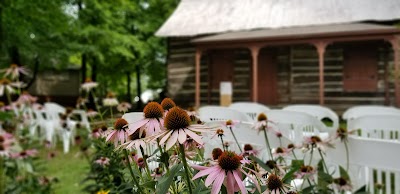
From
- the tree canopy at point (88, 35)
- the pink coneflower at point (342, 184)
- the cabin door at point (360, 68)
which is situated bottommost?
the pink coneflower at point (342, 184)

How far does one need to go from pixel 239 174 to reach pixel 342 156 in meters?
1.26

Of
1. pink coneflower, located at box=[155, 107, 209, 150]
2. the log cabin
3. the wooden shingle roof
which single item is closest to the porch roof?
the log cabin

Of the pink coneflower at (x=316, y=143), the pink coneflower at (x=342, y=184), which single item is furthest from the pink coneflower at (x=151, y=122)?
the pink coneflower at (x=342, y=184)

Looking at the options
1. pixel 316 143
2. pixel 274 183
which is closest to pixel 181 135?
pixel 274 183

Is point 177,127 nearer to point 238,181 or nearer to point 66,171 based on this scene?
point 238,181

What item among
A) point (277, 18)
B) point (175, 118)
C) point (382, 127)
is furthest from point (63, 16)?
point (175, 118)

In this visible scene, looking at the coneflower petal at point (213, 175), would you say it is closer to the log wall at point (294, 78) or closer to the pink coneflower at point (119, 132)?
the pink coneflower at point (119, 132)

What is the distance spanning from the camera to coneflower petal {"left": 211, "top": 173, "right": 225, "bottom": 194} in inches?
26.6

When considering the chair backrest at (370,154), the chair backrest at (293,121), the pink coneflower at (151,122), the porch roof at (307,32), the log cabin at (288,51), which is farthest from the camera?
the log cabin at (288,51)

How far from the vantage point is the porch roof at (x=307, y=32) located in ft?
35.2

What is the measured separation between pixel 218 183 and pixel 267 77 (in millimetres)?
12715

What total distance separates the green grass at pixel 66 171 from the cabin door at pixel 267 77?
7146mm

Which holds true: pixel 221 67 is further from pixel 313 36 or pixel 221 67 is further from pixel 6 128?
pixel 6 128

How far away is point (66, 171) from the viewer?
18.4 feet
